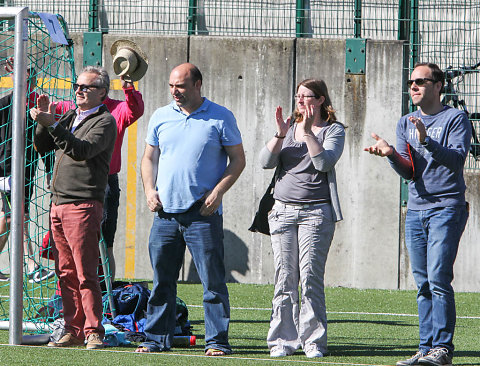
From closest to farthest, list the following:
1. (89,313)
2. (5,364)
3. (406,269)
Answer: (5,364) → (89,313) → (406,269)

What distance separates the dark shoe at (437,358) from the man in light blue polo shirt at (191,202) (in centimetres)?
128

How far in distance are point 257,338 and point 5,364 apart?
2.07m

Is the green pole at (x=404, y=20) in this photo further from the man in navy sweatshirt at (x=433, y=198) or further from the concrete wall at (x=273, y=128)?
the man in navy sweatshirt at (x=433, y=198)

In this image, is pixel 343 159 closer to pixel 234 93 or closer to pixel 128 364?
pixel 234 93

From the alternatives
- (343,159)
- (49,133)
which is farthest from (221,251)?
(343,159)

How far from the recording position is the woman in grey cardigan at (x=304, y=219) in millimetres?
5840

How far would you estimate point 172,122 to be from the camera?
5.96m

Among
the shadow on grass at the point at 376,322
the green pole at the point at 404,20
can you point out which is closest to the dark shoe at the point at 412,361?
the shadow on grass at the point at 376,322

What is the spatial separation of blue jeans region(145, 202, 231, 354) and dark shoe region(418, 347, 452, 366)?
4.22 feet

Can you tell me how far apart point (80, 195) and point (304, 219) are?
Result: 1497 mm

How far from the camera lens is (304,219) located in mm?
5867

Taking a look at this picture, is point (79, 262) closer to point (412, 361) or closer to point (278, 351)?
point (278, 351)

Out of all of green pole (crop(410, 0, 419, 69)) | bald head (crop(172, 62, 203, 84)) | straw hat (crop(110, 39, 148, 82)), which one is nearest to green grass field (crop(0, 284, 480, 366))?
bald head (crop(172, 62, 203, 84))

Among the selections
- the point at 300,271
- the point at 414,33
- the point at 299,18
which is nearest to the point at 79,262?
the point at 300,271
